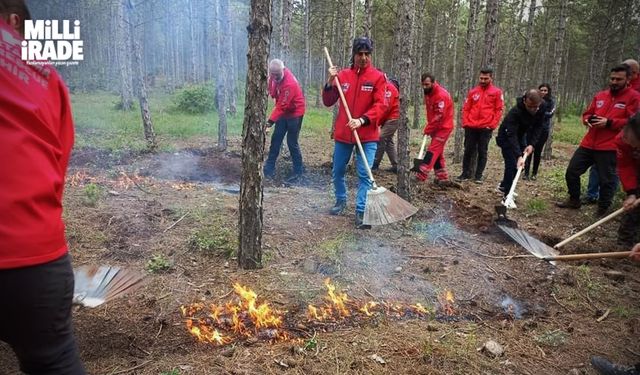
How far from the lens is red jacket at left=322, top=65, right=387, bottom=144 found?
5.08 m

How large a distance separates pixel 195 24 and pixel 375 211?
31.3 metres

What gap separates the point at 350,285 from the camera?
3699mm

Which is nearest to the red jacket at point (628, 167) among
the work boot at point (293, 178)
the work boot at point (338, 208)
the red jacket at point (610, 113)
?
the red jacket at point (610, 113)

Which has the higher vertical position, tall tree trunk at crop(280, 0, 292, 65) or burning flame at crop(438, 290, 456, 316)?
tall tree trunk at crop(280, 0, 292, 65)

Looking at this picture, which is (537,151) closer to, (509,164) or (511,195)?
(509,164)

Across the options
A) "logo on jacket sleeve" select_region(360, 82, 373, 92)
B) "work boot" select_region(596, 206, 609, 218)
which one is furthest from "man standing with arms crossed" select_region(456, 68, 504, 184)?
"logo on jacket sleeve" select_region(360, 82, 373, 92)

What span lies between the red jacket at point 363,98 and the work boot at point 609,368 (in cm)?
326

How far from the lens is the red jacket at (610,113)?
19.3ft

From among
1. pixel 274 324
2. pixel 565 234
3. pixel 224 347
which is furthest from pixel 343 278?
pixel 565 234

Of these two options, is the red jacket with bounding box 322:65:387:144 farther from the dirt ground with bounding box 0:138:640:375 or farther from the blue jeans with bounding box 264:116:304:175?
the blue jeans with bounding box 264:116:304:175

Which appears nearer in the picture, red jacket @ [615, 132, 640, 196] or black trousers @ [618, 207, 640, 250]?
red jacket @ [615, 132, 640, 196]

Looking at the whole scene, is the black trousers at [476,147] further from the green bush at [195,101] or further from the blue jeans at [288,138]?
the green bush at [195,101]

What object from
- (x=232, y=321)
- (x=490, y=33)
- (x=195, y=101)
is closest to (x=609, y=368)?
(x=232, y=321)

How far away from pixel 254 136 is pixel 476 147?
5.97m
